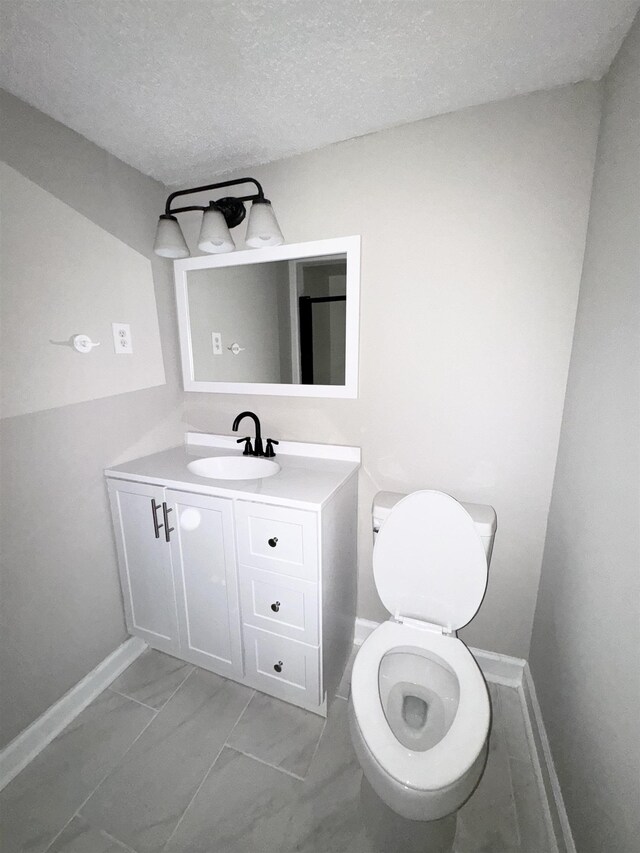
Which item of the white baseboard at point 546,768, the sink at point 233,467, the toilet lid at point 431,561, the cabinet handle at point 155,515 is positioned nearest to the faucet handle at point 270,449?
the sink at point 233,467

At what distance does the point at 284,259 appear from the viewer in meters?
1.49

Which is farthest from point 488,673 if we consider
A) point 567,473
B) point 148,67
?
point 148,67

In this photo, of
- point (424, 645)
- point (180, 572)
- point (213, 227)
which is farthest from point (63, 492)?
point (424, 645)

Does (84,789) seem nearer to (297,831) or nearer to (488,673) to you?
(297,831)

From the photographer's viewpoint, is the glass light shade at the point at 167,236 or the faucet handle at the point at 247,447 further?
the faucet handle at the point at 247,447

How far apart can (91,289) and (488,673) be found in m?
2.37

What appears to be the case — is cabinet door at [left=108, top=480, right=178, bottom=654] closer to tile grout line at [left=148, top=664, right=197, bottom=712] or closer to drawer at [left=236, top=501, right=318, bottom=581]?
tile grout line at [left=148, top=664, right=197, bottom=712]

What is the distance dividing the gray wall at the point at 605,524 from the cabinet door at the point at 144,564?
1454mm

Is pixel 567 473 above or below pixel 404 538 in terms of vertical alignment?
above

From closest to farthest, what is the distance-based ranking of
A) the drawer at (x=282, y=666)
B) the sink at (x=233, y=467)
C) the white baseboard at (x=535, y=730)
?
the white baseboard at (x=535, y=730) → the drawer at (x=282, y=666) → the sink at (x=233, y=467)

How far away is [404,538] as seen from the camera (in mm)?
1213

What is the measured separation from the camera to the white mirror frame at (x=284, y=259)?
139 cm

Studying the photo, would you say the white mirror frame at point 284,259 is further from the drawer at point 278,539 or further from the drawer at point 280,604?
Result: the drawer at point 280,604

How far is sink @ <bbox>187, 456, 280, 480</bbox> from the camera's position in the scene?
1.57 metres
